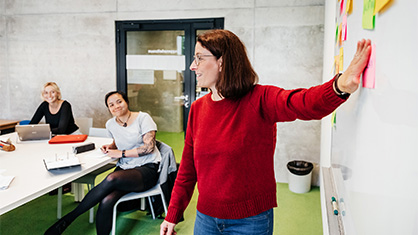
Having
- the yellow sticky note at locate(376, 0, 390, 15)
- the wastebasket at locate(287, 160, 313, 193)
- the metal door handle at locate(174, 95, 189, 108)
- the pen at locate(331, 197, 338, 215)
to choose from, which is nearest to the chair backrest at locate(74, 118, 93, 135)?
the metal door handle at locate(174, 95, 189, 108)

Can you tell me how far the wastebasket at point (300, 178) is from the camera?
4.37m

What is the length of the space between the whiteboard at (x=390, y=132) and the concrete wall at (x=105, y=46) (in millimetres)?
3732

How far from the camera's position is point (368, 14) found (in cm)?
86

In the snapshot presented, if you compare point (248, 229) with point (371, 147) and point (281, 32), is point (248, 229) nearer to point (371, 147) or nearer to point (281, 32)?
point (371, 147)

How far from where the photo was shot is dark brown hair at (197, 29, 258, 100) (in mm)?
1353

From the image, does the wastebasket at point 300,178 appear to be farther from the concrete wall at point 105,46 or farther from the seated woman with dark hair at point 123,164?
the seated woman with dark hair at point 123,164

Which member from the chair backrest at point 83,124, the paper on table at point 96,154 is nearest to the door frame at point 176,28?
the chair backrest at point 83,124

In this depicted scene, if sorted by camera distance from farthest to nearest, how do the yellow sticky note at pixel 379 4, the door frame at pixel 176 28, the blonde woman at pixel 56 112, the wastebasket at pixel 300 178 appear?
the door frame at pixel 176 28
the wastebasket at pixel 300 178
the blonde woman at pixel 56 112
the yellow sticky note at pixel 379 4

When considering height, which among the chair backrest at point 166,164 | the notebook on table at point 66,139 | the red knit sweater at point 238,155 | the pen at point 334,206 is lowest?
the chair backrest at point 166,164

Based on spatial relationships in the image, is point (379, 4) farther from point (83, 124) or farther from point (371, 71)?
point (83, 124)

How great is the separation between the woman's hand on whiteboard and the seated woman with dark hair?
7.96ft

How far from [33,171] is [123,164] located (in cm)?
85

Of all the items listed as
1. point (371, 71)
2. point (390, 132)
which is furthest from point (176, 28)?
point (390, 132)

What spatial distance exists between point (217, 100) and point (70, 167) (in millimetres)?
1776
